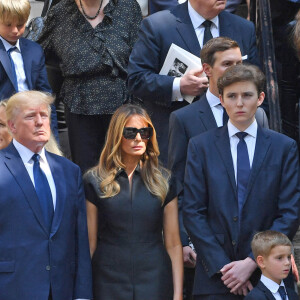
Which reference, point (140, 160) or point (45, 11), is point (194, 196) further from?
point (45, 11)

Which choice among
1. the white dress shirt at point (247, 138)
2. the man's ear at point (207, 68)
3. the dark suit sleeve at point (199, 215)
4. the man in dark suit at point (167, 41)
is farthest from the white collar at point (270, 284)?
the man in dark suit at point (167, 41)

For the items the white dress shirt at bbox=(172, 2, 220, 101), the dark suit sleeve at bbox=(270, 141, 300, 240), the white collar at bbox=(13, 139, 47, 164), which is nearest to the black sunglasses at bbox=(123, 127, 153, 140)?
the white collar at bbox=(13, 139, 47, 164)

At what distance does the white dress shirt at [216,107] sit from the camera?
19.9 ft

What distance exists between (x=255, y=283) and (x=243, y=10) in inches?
159

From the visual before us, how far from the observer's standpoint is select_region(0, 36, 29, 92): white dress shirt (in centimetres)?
693

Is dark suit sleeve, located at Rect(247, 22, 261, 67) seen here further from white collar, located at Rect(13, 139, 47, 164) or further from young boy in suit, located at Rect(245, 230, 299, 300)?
white collar, located at Rect(13, 139, 47, 164)

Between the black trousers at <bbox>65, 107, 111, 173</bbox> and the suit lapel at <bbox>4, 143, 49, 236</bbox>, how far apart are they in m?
1.88

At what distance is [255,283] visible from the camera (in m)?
5.46

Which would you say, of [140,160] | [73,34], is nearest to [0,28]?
[73,34]

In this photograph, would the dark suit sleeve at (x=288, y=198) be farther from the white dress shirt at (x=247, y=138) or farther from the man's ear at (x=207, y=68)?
the man's ear at (x=207, y=68)

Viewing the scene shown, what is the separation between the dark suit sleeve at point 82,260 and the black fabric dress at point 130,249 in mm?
136

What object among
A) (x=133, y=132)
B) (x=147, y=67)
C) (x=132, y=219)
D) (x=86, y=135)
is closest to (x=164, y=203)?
(x=132, y=219)

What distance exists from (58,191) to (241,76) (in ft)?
4.31

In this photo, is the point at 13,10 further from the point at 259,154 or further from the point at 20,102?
the point at 259,154
